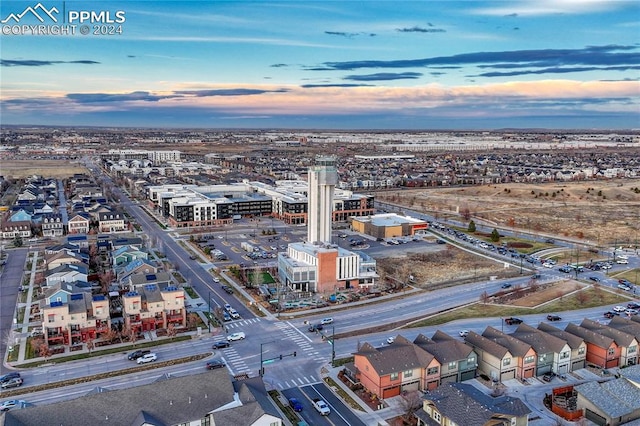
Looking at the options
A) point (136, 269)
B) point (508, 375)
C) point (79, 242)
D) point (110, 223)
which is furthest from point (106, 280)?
point (508, 375)

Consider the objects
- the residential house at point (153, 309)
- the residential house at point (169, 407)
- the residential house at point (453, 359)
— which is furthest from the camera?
the residential house at point (153, 309)

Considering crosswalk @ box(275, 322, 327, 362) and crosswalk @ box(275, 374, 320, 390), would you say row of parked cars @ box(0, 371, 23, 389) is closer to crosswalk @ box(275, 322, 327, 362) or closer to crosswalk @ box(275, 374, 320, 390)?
crosswalk @ box(275, 374, 320, 390)

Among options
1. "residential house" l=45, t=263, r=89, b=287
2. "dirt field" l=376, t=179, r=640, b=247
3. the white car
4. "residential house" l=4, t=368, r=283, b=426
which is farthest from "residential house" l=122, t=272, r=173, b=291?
"dirt field" l=376, t=179, r=640, b=247

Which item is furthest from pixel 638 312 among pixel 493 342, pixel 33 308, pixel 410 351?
pixel 33 308

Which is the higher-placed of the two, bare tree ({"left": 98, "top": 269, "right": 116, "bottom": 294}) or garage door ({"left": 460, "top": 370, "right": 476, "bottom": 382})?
bare tree ({"left": 98, "top": 269, "right": 116, "bottom": 294})

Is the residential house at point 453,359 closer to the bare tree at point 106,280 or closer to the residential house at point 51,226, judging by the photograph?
the bare tree at point 106,280

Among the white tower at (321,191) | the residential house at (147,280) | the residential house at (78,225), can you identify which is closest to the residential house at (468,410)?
the residential house at (147,280)
